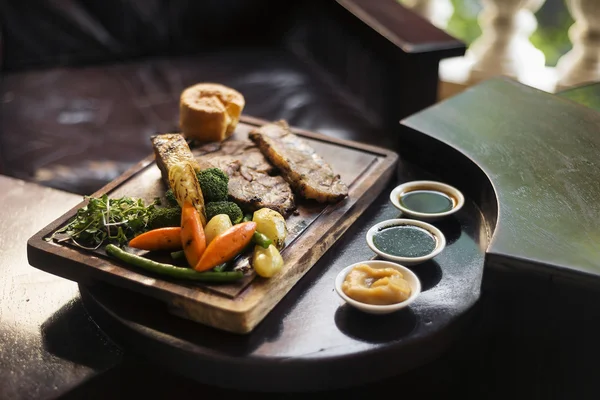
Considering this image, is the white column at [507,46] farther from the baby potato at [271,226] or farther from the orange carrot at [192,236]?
the orange carrot at [192,236]

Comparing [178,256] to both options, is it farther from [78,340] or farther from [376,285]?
[376,285]

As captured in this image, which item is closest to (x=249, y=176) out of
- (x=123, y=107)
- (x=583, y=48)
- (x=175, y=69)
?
(x=123, y=107)

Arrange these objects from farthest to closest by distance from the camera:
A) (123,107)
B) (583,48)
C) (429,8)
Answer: (429,8) → (583,48) → (123,107)

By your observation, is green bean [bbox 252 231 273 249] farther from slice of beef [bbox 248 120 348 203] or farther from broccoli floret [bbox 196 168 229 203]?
slice of beef [bbox 248 120 348 203]

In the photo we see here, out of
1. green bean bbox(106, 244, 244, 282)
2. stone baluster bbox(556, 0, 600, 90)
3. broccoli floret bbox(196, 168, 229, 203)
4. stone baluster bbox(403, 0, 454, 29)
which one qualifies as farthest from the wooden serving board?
stone baluster bbox(403, 0, 454, 29)

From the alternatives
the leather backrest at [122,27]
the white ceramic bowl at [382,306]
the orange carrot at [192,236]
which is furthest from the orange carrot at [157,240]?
the leather backrest at [122,27]

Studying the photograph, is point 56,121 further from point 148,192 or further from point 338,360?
point 338,360

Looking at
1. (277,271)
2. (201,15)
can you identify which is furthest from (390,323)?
(201,15)
